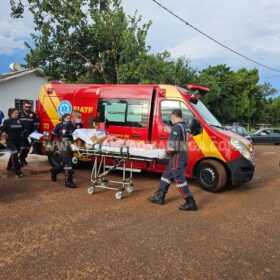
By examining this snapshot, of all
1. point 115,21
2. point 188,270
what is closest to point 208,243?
point 188,270

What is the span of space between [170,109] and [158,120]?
14.8 inches

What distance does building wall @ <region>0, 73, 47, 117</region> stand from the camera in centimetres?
1906

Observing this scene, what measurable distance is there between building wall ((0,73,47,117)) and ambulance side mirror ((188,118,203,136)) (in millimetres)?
15332

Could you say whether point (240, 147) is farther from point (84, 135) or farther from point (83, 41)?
point (83, 41)

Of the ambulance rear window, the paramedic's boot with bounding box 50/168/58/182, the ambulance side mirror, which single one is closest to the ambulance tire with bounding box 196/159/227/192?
the ambulance side mirror

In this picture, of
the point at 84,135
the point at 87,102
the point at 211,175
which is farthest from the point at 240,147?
the point at 87,102

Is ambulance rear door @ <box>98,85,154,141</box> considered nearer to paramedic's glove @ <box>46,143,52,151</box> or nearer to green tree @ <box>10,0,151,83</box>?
paramedic's glove @ <box>46,143,52,151</box>

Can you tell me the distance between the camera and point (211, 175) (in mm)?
6867

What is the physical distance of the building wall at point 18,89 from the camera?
62.5 ft

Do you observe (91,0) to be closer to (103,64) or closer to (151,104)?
(103,64)

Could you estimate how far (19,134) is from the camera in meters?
8.05

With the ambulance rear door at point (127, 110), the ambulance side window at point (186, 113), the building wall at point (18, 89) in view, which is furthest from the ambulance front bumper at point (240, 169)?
the building wall at point (18, 89)

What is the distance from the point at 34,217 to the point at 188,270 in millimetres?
2692

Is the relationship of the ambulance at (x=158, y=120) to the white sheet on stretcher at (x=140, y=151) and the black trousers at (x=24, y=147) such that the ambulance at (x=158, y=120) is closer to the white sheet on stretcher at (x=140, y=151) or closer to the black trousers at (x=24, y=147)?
the black trousers at (x=24, y=147)
